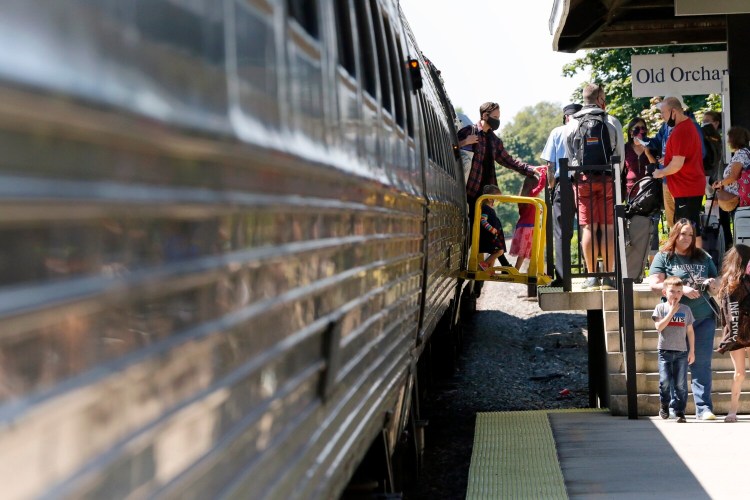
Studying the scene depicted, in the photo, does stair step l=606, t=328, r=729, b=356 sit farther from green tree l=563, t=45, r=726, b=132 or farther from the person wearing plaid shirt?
green tree l=563, t=45, r=726, b=132

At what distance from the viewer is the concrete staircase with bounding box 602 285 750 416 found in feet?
33.3

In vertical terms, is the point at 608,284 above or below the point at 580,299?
above

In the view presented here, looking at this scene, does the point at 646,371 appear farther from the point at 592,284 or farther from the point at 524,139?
the point at 524,139

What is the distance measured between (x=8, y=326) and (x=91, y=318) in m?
0.22

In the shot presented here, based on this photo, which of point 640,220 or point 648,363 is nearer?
point 648,363

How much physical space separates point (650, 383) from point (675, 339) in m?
1.04

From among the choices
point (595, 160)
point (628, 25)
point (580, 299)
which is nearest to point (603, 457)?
point (580, 299)

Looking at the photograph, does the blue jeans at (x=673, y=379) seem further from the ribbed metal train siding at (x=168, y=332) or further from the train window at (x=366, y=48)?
the ribbed metal train siding at (x=168, y=332)

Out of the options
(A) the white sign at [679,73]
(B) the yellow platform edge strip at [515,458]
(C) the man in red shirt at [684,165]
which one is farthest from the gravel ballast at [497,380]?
(A) the white sign at [679,73]

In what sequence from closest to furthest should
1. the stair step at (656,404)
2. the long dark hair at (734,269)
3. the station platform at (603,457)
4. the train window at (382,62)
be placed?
the train window at (382,62), the station platform at (603,457), the long dark hair at (734,269), the stair step at (656,404)

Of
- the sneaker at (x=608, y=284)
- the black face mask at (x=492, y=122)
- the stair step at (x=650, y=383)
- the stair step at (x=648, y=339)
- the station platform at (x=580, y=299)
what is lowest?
the stair step at (x=650, y=383)

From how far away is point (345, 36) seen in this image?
4.02 meters

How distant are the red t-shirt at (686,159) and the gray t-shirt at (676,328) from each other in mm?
2044

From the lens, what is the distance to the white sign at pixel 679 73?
15.0 metres
